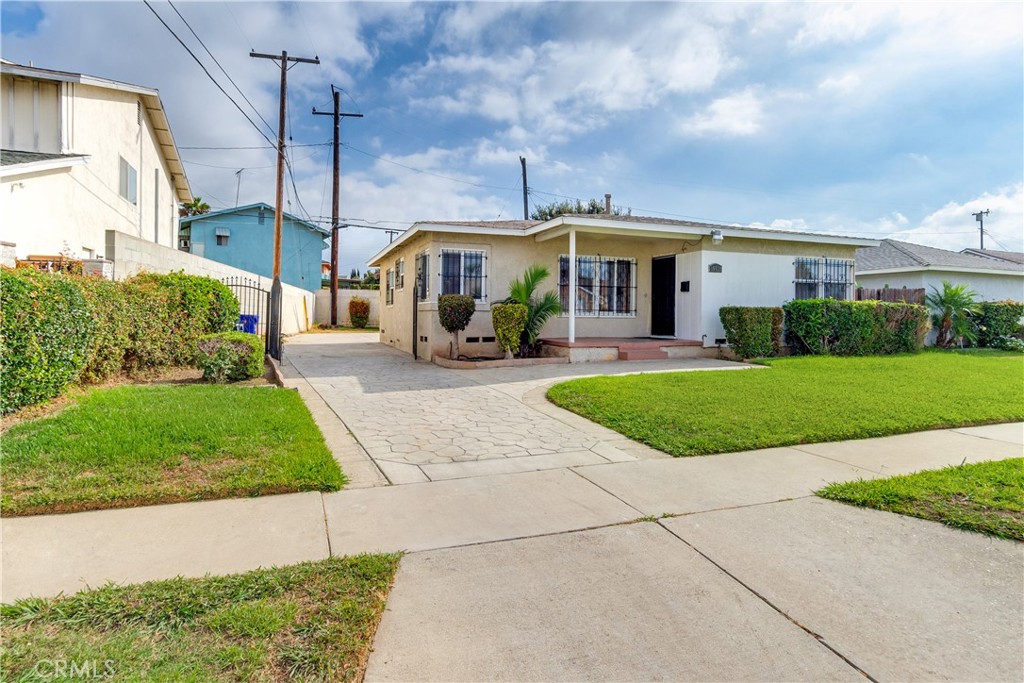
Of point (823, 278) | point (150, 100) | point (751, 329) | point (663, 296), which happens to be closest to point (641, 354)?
point (751, 329)

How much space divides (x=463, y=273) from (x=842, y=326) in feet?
29.8

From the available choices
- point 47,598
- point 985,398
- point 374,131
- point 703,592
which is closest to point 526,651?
point 703,592

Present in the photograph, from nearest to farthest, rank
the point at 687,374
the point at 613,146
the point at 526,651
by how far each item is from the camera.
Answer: the point at 526,651 < the point at 687,374 < the point at 613,146

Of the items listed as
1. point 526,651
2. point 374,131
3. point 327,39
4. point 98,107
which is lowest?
point 526,651

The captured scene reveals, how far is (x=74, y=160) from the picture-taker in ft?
33.5

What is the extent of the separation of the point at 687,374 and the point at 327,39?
34.8 ft

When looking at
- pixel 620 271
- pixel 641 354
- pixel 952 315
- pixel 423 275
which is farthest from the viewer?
pixel 952 315

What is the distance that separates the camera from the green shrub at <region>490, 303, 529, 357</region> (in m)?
11.1

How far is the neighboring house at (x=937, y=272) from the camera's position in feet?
63.4

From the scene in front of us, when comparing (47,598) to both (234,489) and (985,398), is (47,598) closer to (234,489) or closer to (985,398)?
(234,489)

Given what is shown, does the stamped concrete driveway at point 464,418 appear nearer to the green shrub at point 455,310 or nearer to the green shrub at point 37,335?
the green shrub at point 455,310

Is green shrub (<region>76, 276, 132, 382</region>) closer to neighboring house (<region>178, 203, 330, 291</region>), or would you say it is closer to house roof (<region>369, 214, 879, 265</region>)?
house roof (<region>369, 214, 879, 265</region>)

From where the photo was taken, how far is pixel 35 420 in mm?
5055

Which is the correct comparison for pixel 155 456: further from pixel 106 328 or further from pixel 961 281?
pixel 961 281
